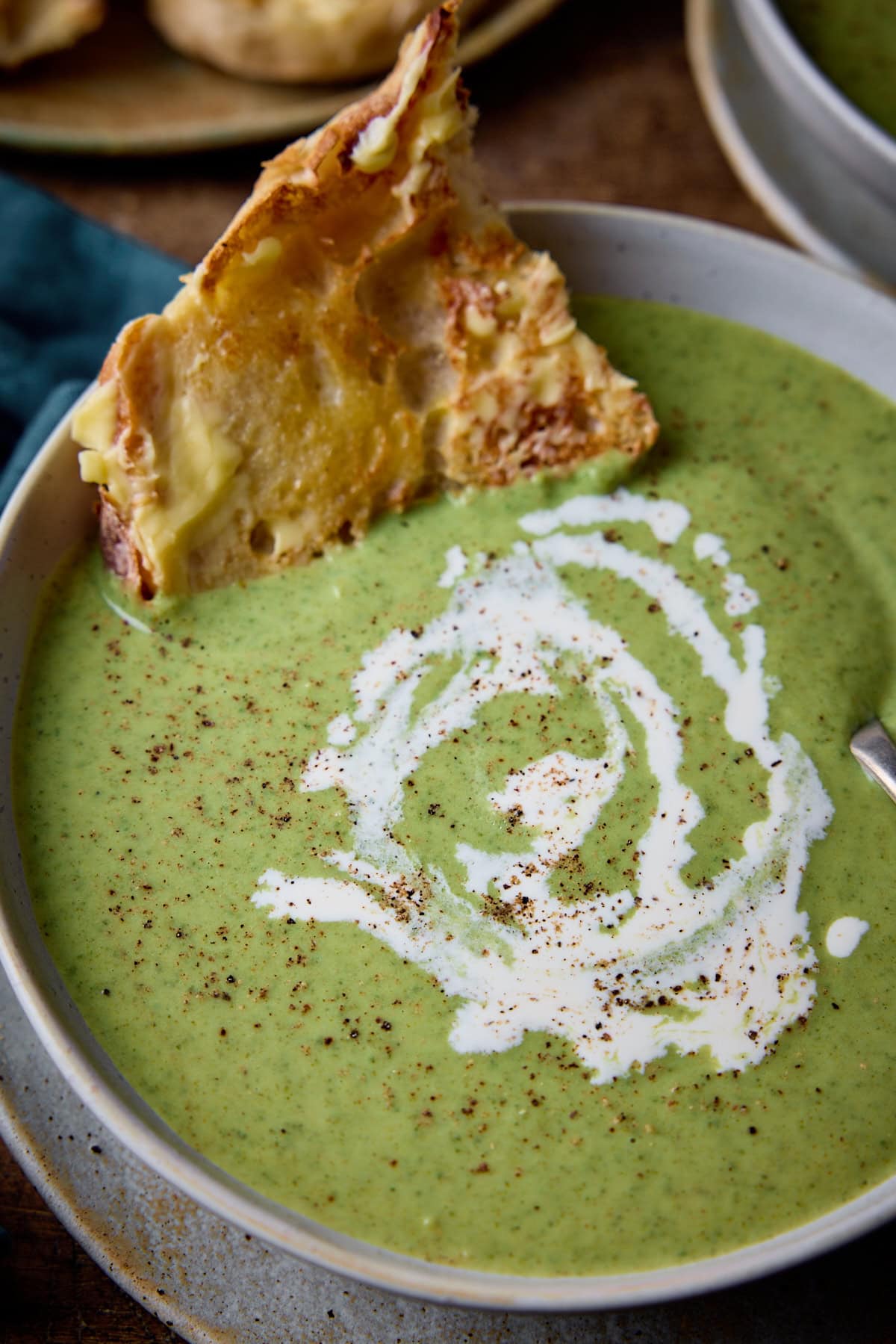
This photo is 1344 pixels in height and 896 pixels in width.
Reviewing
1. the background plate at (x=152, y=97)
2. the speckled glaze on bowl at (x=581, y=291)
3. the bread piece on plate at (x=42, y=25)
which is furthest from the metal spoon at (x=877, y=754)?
the bread piece on plate at (x=42, y=25)

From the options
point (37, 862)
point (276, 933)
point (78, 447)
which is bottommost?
point (37, 862)

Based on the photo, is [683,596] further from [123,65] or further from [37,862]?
[123,65]

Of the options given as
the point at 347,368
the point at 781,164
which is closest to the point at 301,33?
the point at 781,164

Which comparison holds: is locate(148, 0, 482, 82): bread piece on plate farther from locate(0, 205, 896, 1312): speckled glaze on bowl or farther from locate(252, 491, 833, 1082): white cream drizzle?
locate(252, 491, 833, 1082): white cream drizzle

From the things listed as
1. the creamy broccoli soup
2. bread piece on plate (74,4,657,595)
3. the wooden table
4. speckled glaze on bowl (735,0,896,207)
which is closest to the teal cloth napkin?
the wooden table

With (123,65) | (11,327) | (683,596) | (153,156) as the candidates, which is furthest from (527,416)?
(123,65)
